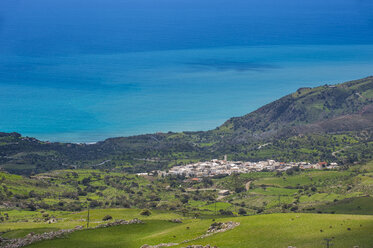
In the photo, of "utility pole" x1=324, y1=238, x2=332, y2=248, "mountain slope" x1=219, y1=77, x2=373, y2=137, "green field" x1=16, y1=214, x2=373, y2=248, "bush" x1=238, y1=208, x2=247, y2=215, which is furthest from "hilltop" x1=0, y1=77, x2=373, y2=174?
"utility pole" x1=324, y1=238, x2=332, y2=248

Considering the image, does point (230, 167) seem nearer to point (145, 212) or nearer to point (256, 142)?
point (256, 142)

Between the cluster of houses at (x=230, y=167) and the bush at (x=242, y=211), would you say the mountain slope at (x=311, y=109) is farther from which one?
the bush at (x=242, y=211)

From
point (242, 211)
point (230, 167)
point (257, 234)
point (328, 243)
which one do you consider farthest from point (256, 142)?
point (328, 243)

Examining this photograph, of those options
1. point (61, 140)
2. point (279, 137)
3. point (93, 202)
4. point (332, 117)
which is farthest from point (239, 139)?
point (93, 202)

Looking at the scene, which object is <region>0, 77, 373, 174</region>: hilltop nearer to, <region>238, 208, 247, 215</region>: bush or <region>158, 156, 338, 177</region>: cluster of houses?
<region>158, 156, 338, 177</region>: cluster of houses

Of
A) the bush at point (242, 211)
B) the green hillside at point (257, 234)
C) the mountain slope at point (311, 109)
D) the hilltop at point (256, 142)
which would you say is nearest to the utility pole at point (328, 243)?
the green hillside at point (257, 234)
